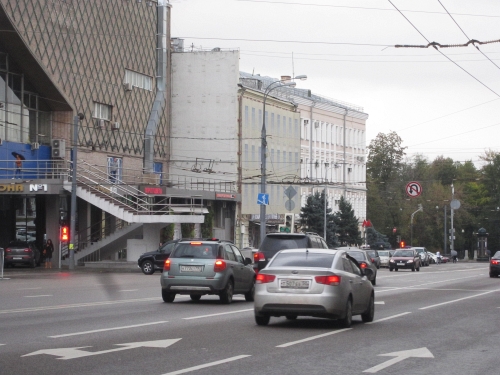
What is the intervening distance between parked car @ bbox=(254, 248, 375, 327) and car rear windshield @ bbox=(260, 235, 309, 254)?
13130 mm

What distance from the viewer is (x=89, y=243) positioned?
59688mm

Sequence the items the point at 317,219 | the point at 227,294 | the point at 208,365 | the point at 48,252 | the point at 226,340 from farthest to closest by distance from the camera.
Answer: the point at 317,219 → the point at 48,252 → the point at 227,294 → the point at 226,340 → the point at 208,365

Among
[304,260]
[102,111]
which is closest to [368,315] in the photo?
[304,260]

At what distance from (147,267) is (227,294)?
2485 centimetres

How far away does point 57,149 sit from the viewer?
2379 inches

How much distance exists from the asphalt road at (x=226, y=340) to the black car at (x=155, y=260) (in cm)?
2269

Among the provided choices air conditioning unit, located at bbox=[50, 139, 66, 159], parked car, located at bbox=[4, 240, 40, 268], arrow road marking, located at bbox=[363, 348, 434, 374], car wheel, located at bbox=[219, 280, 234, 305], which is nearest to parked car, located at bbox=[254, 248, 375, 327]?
arrow road marking, located at bbox=[363, 348, 434, 374]

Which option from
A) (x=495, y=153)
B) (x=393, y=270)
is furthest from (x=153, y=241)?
(x=495, y=153)

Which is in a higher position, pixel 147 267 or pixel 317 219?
pixel 317 219

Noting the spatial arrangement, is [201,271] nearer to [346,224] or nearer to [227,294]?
[227,294]

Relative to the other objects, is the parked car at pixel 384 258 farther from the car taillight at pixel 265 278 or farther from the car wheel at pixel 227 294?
the car taillight at pixel 265 278

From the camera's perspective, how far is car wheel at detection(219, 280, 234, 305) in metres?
25.3

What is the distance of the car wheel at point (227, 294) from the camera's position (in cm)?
2528

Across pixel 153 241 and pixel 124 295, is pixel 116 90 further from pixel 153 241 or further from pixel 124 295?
pixel 124 295
